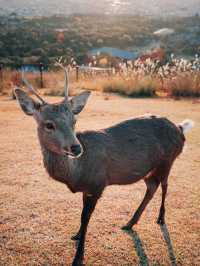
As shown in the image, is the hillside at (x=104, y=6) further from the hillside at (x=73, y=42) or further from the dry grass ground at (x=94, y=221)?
the dry grass ground at (x=94, y=221)

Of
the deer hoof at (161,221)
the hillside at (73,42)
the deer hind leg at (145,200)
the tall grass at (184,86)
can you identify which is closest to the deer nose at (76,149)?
the deer hind leg at (145,200)

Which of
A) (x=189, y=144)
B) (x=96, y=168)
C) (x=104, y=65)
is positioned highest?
(x=96, y=168)

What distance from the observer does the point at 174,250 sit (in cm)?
511

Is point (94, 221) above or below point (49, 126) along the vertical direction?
below

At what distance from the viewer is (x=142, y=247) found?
16.9 ft

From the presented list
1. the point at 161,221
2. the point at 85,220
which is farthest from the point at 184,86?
the point at 85,220

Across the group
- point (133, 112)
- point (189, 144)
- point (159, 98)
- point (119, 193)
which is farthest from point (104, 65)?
point (119, 193)

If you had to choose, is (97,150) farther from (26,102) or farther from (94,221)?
(94,221)

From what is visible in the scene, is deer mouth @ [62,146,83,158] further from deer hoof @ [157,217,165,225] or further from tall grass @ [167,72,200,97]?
tall grass @ [167,72,200,97]

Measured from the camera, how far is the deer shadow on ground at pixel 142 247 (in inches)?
192

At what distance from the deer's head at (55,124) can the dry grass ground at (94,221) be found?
1.29m

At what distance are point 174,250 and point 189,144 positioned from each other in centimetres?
465

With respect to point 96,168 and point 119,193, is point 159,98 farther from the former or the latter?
point 96,168

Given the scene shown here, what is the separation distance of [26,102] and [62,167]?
786mm
